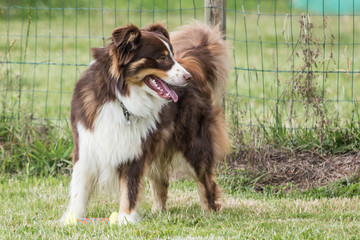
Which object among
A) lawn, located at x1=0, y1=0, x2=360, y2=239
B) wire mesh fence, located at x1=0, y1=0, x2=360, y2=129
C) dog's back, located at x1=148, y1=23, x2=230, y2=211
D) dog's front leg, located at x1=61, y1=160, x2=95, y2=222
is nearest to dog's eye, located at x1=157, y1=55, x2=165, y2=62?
dog's back, located at x1=148, y1=23, x2=230, y2=211

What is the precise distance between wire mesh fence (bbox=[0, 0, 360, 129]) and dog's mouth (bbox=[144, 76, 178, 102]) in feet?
5.02

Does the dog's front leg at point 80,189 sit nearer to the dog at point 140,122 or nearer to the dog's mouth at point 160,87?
the dog at point 140,122

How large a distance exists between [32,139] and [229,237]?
123 inches

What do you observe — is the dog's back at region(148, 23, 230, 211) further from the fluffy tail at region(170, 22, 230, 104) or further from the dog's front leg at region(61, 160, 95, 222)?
the dog's front leg at region(61, 160, 95, 222)

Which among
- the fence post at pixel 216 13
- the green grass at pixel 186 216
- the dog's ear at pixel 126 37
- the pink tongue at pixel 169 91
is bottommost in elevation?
the green grass at pixel 186 216

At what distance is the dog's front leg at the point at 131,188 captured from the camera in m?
4.96

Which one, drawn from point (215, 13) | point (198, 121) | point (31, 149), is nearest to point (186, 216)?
point (198, 121)

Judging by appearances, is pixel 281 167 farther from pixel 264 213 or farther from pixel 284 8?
pixel 284 8

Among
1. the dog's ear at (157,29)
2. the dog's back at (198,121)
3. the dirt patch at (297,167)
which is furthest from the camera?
the dirt patch at (297,167)

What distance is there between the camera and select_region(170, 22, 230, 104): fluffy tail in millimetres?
5672

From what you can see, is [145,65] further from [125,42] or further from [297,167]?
[297,167]

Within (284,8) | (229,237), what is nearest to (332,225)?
(229,237)

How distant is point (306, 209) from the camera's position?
5.51 m

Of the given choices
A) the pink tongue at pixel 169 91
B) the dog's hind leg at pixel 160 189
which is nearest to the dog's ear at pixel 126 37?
the pink tongue at pixel 169 91
